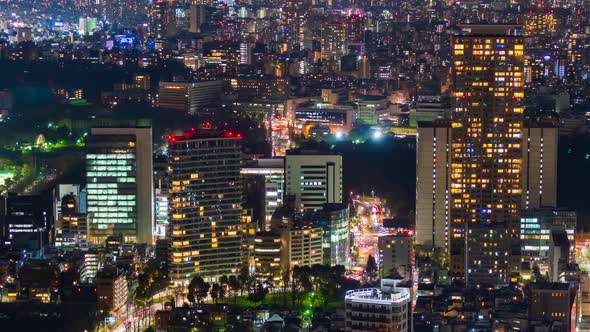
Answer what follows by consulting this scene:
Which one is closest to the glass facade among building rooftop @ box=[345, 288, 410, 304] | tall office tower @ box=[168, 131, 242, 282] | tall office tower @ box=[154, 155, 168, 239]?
tall office tower @ box=[154, 155, 168, 239]

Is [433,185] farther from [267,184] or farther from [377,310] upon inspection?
[377,310]

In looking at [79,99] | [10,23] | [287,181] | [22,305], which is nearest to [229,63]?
[79,99]

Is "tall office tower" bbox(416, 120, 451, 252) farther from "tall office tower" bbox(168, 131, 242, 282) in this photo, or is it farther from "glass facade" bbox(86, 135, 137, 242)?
"glass facade" bbox(86, 135, 137, 242)

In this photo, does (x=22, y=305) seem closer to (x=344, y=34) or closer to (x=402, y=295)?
(x=402, y=295)

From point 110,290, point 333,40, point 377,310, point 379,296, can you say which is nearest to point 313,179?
point 110,290

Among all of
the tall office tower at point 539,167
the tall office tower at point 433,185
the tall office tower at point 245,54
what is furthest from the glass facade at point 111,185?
the tall office tower at point 245,54

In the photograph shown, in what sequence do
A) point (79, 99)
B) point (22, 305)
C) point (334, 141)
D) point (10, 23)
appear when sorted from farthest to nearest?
1. point (10, 23)
2. point (79, 99)
3. point (334, 141)
4. point (22, 305)

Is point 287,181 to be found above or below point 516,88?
below
